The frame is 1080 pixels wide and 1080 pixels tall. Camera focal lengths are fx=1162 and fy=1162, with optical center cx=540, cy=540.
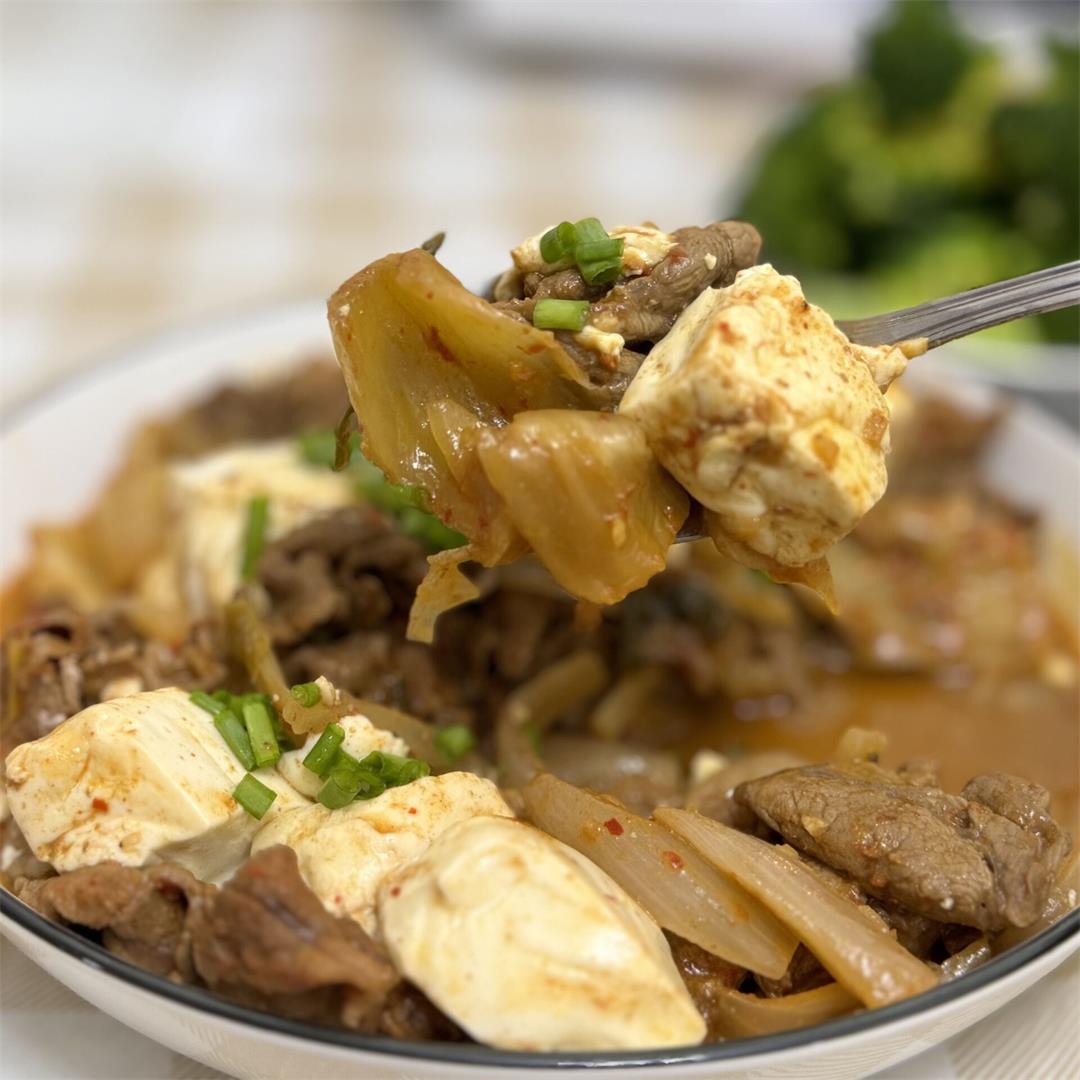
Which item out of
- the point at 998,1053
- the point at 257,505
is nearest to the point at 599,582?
the point at 998,1053

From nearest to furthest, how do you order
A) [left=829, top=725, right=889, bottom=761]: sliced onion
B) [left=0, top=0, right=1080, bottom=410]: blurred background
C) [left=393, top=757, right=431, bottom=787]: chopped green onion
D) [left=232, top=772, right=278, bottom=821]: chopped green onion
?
[left=232, top=772, right=278, bottom=821]: chopped green onion, [left=393, top=757, right=431, bottom=787]: chopped green onion, [left=829, top=725, right=889, bottom=761]: sliced onion, [left=0, top=0, right=1080, bottom=410]: blurred background

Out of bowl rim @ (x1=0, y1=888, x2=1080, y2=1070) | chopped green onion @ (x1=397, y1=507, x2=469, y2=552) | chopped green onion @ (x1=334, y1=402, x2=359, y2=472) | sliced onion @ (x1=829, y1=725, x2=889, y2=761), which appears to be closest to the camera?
bowl rim @ (x1=0, y1=888, x2=1080, y2=1070)

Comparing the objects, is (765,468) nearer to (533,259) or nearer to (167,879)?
(533,259)

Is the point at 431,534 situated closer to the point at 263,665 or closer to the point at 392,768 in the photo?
the point at 263,665

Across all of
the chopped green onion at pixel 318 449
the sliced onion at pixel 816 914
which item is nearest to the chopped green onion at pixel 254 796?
the sliced onion at pixel 816 914

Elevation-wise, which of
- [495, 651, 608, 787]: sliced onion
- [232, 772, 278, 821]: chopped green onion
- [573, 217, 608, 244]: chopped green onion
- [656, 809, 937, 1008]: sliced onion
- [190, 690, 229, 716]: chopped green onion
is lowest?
[495, 651, 608, 787]: sliced onion

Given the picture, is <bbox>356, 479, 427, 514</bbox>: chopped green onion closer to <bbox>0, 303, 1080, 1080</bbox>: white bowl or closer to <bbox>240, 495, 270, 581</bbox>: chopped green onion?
<bbox>240, 495, 270, 581</bbox>: chopped green onion

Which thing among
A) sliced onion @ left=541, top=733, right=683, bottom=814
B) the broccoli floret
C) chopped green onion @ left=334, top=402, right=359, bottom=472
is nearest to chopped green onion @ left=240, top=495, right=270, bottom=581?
chopped green onion @ left=334, top=402, right=359, bottom=472

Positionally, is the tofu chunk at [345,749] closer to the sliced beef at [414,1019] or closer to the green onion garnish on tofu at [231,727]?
the green onion garnish on tofu at [231,727]
